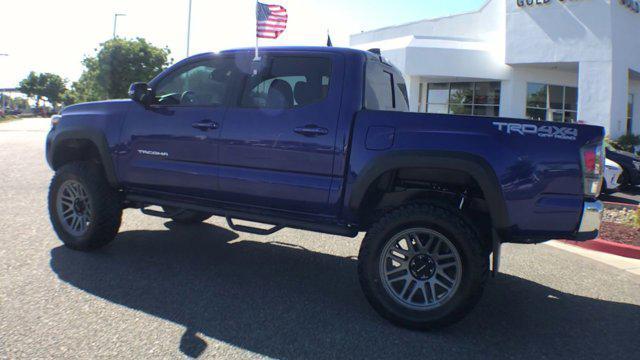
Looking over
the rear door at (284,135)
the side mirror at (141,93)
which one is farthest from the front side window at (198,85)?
the rear door at (284,135)

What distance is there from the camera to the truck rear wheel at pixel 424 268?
12.1ft

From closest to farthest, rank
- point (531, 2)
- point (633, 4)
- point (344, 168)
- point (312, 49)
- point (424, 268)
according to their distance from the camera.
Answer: point (424, 268) → point (344, 168) → point (312, 49) → point (531, 2) → point (633, 4)

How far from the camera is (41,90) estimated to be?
104m

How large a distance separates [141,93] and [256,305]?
7.40 feet

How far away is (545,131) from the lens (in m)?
3.63

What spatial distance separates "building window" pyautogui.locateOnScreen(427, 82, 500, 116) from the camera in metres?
26.1

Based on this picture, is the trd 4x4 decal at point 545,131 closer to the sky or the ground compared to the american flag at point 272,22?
closer to the ground

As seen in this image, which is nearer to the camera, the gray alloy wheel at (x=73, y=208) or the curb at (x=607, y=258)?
the gray alloy wheel at (x=73, y=208)

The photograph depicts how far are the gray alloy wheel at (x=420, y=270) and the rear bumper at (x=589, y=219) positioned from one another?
0.89m

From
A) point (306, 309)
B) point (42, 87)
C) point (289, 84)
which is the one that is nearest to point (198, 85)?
point (289, 84)

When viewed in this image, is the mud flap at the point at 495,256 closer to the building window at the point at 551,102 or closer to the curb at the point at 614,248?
the curb at the point at 614,248

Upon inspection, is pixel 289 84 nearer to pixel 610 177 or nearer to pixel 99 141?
pixel 99 141

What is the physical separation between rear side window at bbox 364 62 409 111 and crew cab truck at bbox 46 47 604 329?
0.03 metres

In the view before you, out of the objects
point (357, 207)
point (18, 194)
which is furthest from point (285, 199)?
point (18, 194)
